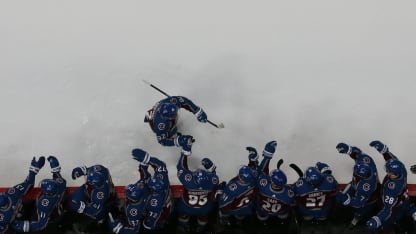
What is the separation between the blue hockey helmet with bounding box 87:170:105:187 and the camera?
166 inches

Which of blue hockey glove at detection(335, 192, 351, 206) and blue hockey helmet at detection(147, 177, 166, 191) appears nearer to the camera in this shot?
blue hockey helmet at detection(147, 177, 166, 191)

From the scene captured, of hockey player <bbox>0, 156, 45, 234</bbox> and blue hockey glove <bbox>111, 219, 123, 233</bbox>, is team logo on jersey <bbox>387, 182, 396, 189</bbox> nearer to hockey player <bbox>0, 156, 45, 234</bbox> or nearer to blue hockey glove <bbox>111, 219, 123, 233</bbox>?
blue hockey glove <bbox>111, 219, 123, 233</bbox>

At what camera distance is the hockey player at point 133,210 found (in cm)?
405

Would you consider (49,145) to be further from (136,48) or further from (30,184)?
(136,48)

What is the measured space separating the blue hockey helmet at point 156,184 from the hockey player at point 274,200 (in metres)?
0.74

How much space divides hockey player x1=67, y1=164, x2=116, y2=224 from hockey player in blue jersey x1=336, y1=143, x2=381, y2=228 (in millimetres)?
1826

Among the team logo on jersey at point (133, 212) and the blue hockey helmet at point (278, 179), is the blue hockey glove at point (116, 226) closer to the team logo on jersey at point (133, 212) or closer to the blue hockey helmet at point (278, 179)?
the team logo on jersey at point (133, 212)

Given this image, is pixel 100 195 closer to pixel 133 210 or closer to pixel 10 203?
pixel 133 210

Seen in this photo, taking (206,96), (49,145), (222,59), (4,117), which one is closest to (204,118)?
(206,96)

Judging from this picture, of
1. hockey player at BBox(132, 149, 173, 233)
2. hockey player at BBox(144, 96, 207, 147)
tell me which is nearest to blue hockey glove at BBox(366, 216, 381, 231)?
hockey player at BBox(132, 149, 173, 233)

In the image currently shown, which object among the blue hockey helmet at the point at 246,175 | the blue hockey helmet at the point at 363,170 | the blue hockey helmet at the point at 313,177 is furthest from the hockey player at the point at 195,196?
the blue hockey helmet at the point at 363,170

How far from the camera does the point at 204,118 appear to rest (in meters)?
5.14

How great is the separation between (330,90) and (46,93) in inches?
117

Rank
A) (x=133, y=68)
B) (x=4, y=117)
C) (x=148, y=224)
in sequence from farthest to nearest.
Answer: (x=133, y=68)
(x=4, y=117)
(x=148, y=224)
